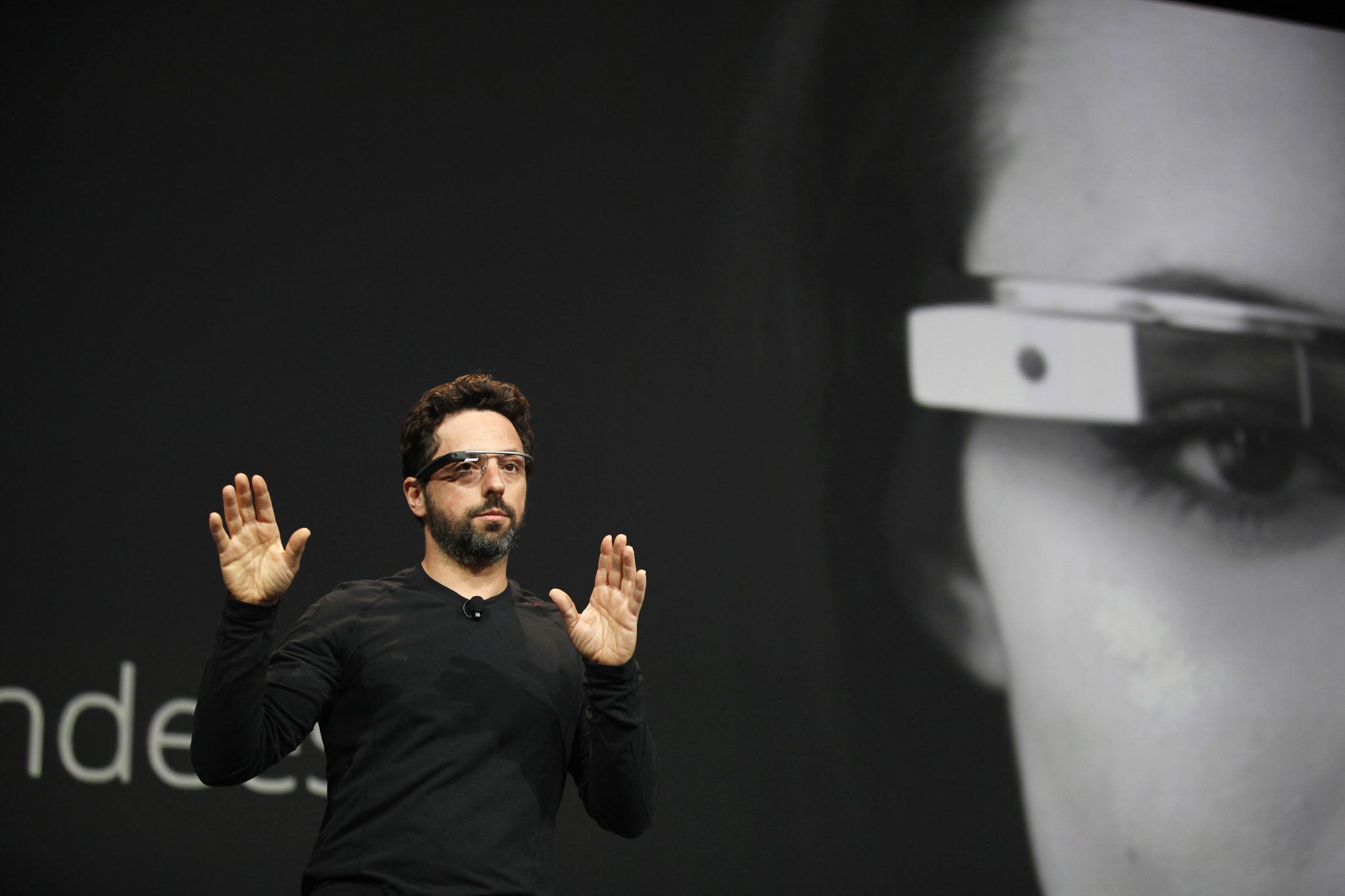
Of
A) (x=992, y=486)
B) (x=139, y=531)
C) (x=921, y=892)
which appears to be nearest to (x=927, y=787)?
(x=921, y=892)

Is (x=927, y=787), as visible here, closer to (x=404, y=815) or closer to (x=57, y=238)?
(x=404, y=815)

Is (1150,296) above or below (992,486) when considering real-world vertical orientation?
above

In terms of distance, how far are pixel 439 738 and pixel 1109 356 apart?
93.6 inches

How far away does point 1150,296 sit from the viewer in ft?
10.8

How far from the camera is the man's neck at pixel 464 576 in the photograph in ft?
5.74

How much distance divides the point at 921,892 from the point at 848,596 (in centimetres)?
77

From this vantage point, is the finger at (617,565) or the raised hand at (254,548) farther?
the finger at (617,565)

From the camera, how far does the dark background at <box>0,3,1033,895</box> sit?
8.14ft

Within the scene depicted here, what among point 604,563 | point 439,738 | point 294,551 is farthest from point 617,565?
point 294,551

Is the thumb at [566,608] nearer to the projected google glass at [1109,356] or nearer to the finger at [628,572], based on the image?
the finger at [628,572]

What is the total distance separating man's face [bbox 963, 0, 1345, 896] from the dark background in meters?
0.30

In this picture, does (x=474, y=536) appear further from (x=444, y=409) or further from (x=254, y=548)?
(x=254, y=548)

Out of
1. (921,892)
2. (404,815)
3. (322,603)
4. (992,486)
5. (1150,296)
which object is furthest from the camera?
(1150,296)

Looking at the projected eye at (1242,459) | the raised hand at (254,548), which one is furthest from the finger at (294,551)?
the projected eye at (1242,459)
